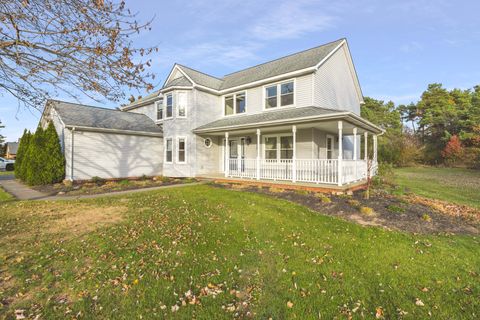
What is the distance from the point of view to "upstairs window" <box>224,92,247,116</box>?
53.7ft

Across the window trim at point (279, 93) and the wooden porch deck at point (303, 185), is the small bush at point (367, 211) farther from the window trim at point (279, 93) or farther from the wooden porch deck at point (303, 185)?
the window trim at point (279, 93)

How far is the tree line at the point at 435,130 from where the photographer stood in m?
27.5

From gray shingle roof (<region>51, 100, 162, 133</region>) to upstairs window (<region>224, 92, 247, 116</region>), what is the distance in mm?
5620

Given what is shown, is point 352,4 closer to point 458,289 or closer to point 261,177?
point 261,177

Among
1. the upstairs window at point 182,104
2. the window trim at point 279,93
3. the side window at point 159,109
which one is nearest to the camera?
the window trim at point 279,93

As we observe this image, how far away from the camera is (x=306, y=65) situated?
13.2 meters

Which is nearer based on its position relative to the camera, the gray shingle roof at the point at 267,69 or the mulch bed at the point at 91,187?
the mulch bed at the point at 91,187

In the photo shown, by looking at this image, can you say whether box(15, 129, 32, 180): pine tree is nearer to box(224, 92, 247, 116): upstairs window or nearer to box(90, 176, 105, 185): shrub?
box(90, 176, 105, 185): shrub

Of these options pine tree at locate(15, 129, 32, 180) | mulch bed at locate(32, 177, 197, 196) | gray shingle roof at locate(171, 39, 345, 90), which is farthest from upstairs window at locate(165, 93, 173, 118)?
pine tree at locate(15, 129, 32, 180)

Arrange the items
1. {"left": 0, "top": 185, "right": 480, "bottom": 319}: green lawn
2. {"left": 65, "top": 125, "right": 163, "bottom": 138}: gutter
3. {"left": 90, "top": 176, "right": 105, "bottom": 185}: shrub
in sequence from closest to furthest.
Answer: {"left": 0, "top": 185, "right": 480, "bottom": 319}: green lawn, {"left": 65, "top": 125, "right": 163, "bottom": 138}: gutter, {"left": 90, "top": 176, "right": 105, "bottom": 185}: shrub

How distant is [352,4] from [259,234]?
39.0 ft

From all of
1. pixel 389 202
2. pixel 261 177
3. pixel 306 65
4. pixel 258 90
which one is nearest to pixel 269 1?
pixel 306 65

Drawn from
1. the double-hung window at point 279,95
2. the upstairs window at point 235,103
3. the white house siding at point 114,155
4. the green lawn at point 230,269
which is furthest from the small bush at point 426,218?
the white house siding at point 114,155

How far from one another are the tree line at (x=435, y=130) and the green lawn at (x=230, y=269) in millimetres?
29449
